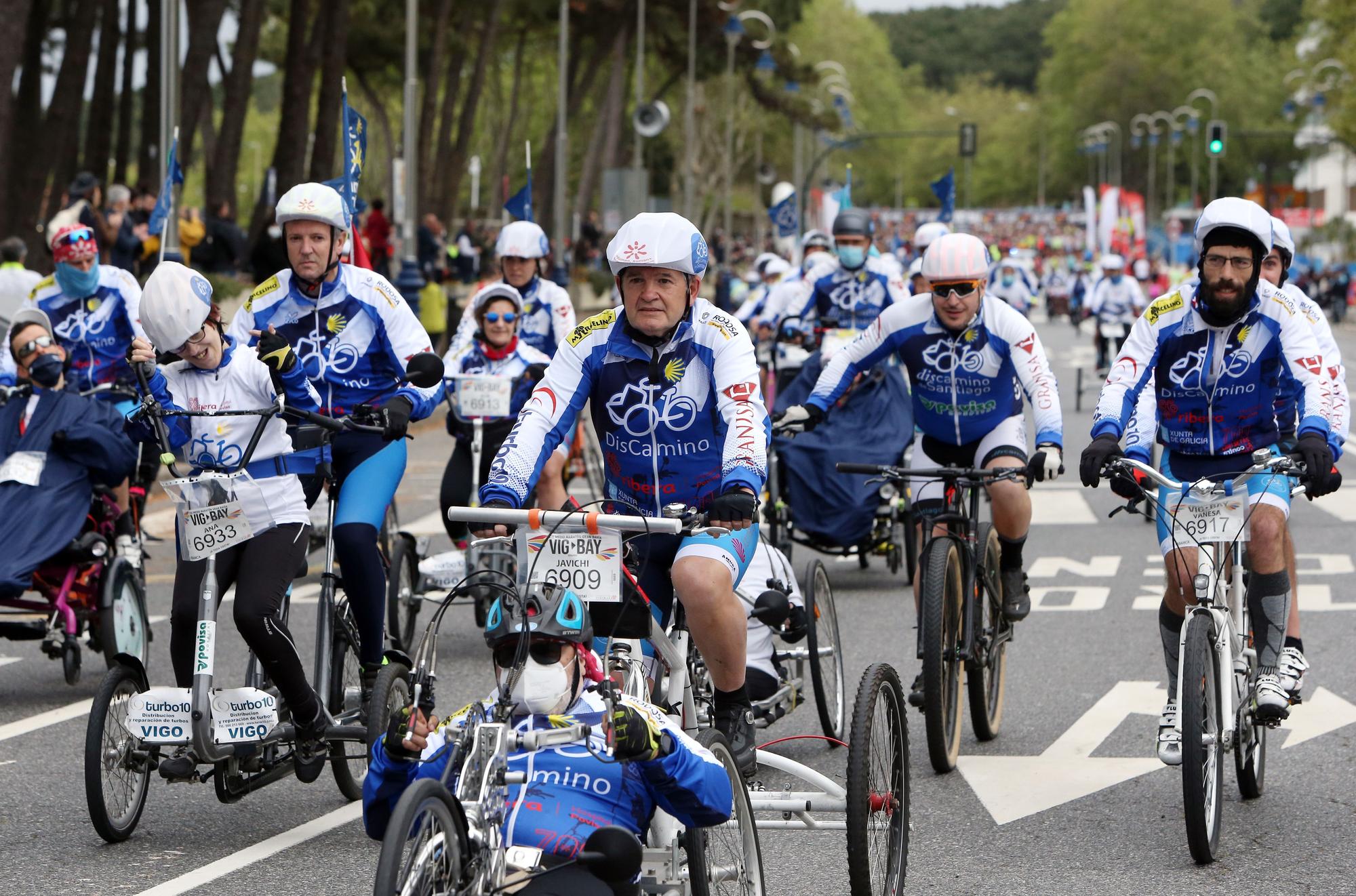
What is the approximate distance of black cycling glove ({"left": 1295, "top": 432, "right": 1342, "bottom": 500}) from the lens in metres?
6.35

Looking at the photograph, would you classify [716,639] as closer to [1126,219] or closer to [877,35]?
[1126,219]

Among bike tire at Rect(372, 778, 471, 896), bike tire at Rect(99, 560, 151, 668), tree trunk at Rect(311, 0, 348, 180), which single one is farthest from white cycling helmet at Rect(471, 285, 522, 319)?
tree trunk at Rect(311, 0, 348, 180)

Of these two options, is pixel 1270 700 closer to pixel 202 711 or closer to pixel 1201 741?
pixel 1201 741

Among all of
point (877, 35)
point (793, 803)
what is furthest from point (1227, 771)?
point (877, 35)

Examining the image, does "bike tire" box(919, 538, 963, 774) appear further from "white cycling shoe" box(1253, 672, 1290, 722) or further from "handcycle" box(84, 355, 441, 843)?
"handcycle" box(84, 355, 441, 843)

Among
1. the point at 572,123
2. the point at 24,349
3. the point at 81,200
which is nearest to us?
the point at 24,349

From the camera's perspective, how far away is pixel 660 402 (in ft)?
19.2

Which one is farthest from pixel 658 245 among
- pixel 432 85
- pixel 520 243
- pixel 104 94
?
pixel 432 85

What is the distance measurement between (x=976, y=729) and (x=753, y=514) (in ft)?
10.3

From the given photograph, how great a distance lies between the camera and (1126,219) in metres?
62.2

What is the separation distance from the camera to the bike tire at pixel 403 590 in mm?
9516

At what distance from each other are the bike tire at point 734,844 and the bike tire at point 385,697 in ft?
5.51

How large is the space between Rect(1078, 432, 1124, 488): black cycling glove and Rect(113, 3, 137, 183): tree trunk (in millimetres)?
36091

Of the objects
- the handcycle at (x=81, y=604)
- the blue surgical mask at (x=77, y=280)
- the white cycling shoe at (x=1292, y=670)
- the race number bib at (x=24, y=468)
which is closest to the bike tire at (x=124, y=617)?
the handcycle at (x=81, y=604)
